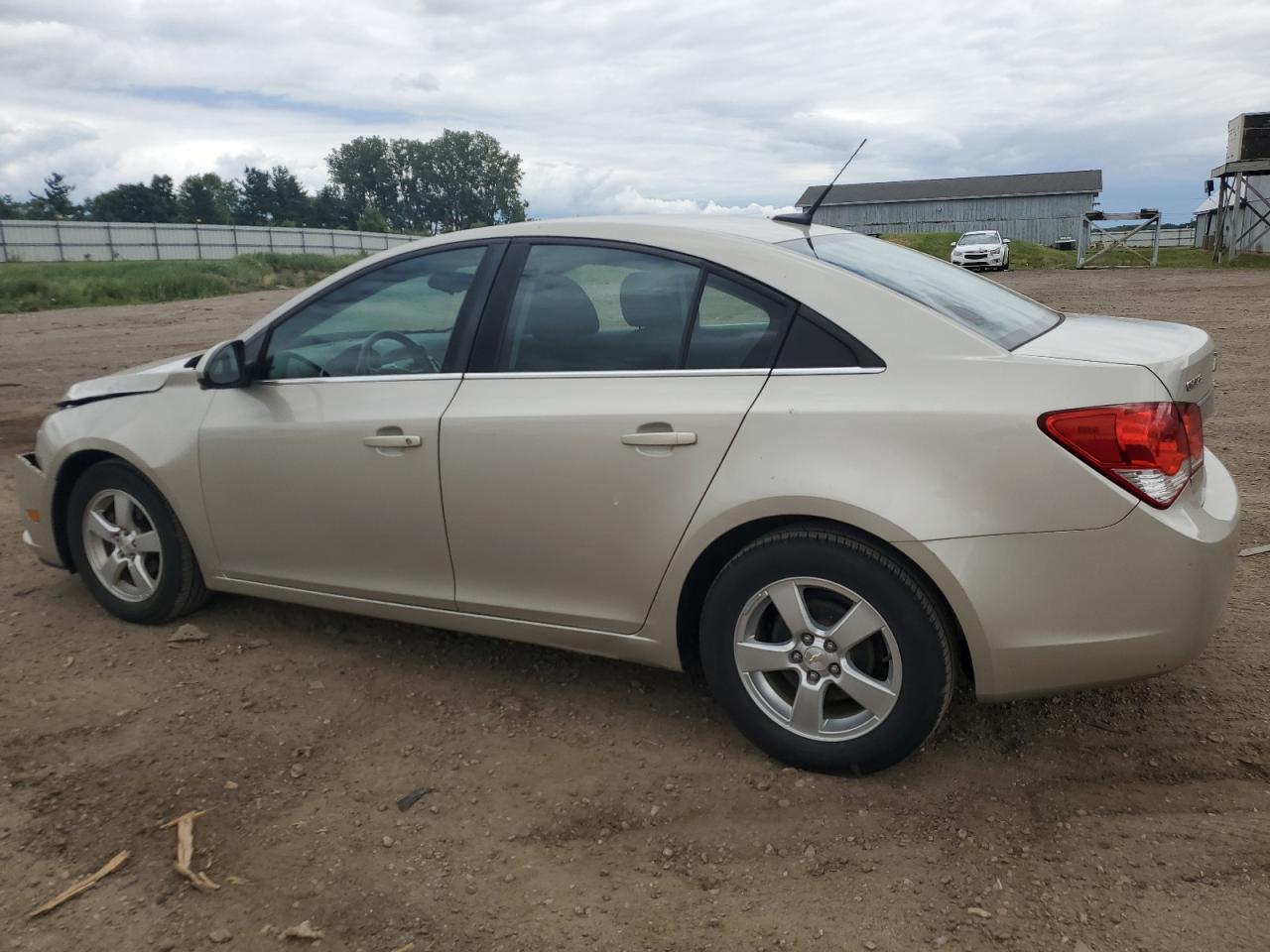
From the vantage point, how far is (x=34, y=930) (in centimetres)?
258

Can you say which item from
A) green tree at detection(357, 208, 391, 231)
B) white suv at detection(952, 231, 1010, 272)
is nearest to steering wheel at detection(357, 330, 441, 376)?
white suv at detection(952, 231, 1010, 272)

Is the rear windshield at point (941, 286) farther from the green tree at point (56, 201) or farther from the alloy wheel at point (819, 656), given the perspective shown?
the green tree at point (56, 201)

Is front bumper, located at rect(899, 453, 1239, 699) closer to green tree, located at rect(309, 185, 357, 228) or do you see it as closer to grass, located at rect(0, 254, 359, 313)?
grass, located at rect(0, 254, 359, 313)

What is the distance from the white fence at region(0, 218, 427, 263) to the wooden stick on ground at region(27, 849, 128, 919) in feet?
131

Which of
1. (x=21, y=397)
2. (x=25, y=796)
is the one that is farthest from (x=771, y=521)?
(x=21, y=397)

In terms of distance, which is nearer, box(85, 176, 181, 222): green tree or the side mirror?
the side mirror

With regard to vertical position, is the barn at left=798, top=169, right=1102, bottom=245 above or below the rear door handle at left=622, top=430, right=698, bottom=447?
above

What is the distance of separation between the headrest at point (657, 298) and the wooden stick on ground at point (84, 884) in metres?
2.14

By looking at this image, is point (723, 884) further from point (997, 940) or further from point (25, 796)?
point (25, 796)

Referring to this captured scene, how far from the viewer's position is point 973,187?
66.6m

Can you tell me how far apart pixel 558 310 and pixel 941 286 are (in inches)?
50.2

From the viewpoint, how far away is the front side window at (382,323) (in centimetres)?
372

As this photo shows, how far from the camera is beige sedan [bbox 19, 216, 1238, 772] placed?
8.98ft

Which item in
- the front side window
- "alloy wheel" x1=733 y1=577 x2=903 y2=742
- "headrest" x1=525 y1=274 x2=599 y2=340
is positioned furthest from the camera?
the front side window
